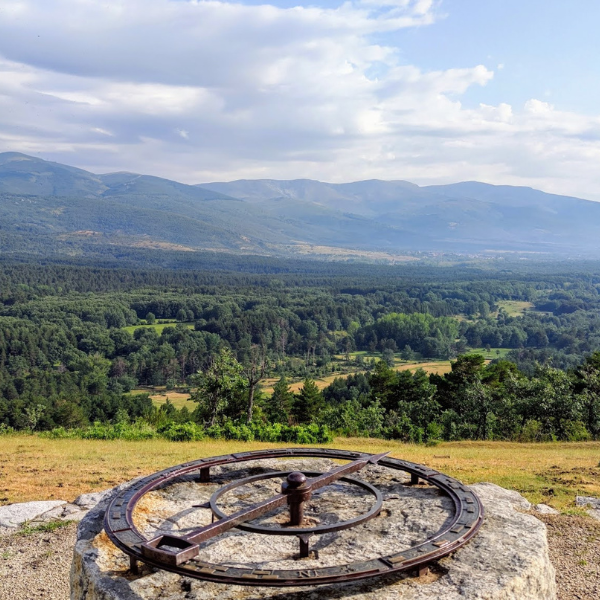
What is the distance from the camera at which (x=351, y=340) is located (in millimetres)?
119812

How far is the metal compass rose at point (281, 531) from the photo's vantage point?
5.09m

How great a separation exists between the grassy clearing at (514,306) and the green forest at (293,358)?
88cm

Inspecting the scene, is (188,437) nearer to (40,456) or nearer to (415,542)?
(40,456)

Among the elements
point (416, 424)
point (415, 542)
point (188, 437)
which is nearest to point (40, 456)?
point (188, 437)

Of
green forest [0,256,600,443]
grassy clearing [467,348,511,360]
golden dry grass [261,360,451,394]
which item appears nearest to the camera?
green forest [0,256,600,443]

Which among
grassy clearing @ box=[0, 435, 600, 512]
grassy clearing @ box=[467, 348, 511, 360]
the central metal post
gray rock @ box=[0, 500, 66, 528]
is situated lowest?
grassy clearing @ box=[467, 348, 511, 360]

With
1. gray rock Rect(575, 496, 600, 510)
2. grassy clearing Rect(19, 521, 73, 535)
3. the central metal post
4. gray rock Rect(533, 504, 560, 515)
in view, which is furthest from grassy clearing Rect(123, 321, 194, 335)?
the central metal post

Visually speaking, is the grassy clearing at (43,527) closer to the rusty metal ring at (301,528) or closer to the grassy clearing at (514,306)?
the rusty metal ring at (301,528)

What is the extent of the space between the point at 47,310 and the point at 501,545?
125595 millimetres

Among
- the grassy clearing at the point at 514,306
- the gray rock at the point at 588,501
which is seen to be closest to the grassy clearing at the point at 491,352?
the grassy clearing at the point at 514,306

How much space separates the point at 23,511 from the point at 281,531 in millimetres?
6973

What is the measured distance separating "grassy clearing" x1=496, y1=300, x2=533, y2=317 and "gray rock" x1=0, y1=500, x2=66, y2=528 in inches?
6091

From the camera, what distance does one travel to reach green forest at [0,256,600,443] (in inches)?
1094

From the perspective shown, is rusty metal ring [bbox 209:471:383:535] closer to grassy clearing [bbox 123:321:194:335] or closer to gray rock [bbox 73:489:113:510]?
gray rock [bbox 73:489:113:510]
